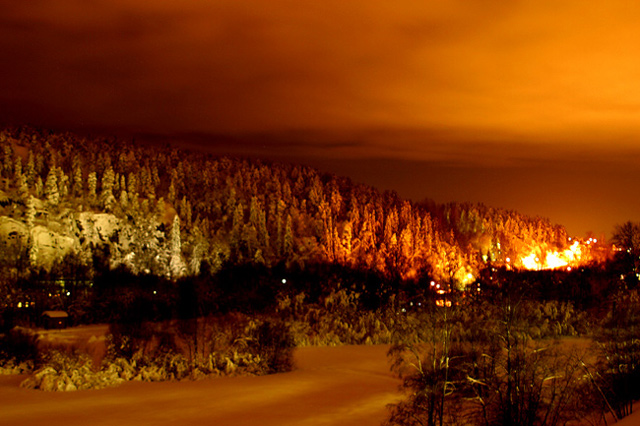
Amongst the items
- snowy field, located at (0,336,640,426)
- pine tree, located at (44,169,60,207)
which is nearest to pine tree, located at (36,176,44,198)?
pine tree, located at (44,169,60,207)

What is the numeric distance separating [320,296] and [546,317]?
23.3 metres

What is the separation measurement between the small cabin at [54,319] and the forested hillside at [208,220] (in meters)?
24.0

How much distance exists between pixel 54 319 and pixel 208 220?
187ft

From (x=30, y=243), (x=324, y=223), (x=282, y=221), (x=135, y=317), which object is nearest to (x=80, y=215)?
(x=30, y=243)

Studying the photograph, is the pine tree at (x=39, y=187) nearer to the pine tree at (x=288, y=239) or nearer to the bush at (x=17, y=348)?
the pine tree at (x=288, y=239)

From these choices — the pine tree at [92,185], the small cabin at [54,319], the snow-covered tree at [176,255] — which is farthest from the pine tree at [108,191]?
the small cabin at [54,319]

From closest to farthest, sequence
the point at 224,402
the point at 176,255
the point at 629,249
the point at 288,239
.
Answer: the point at 224,402, the point at 629,249, the point at 176,255, the point at 288,239

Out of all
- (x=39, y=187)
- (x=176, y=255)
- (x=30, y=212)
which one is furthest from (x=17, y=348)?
(x=39, y=187)

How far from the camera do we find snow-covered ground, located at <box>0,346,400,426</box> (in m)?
26.9

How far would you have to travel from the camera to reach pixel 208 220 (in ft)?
352

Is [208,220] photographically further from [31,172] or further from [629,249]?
[629,249]

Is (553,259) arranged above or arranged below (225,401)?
above

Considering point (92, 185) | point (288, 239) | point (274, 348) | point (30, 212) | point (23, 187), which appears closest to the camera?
point (274, 348)

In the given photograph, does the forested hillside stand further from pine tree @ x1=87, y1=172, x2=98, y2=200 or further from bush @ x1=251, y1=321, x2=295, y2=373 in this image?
bush @ x1=251, y1=321, x2=295, y2=373
